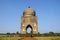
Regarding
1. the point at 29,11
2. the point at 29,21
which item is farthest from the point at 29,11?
the point at 29,21

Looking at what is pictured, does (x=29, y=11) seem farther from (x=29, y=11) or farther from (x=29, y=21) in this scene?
(x=29, y=21)

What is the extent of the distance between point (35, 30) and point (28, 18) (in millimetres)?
2813

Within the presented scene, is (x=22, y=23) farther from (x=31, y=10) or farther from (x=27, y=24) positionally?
(x=31, y=10)

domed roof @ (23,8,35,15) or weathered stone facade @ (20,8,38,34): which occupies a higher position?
domed roof @ (23,8,35,15)

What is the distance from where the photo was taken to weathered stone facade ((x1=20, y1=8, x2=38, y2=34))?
92.9ft

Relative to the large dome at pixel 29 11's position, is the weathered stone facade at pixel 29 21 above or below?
below

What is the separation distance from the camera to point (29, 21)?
28406mm

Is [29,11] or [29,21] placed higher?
[29,11]

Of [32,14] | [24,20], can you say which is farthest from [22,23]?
[32,14]

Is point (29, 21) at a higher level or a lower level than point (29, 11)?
lower

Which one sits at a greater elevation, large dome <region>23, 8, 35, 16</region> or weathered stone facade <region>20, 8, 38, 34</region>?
large dome <region>23, 8, 35, 16</region>

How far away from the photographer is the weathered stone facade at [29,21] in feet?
92.9

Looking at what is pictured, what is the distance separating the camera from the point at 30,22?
2836 centimetres

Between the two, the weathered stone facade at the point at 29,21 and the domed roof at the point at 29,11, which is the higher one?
the domed roof at the point at 29,11
